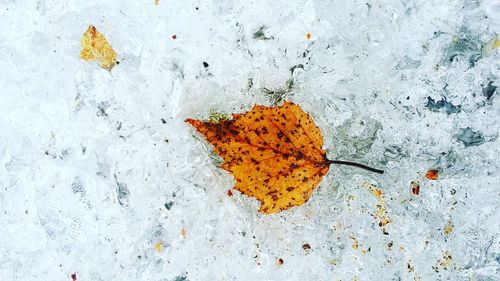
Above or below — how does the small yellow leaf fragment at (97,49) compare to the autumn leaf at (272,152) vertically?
above

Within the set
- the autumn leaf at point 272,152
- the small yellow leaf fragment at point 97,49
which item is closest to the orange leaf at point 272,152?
the autumn leaf at point 272,152

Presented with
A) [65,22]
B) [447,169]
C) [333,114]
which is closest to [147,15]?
[65,22]

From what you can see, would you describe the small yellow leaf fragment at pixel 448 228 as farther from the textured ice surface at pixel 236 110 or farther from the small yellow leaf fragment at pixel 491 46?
the small yellow leaf fragment at pixel 491 46

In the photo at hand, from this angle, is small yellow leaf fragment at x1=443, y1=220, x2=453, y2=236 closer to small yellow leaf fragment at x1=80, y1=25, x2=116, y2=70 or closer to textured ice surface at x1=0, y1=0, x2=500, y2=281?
textured ice surface at x1=0, y1=0, x2=500, y2=281

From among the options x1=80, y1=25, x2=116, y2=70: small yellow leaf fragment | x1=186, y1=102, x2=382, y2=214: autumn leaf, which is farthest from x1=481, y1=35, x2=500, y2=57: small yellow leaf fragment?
x1=80, y1=25, x2=116, y2=70: small yellow leaf fragment

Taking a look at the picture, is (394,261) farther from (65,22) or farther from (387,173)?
(65,22)

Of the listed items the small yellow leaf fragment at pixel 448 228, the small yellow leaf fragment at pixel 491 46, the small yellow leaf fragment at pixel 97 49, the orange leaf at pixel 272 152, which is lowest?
the small yellow leaf fragment at pixel 448 228
